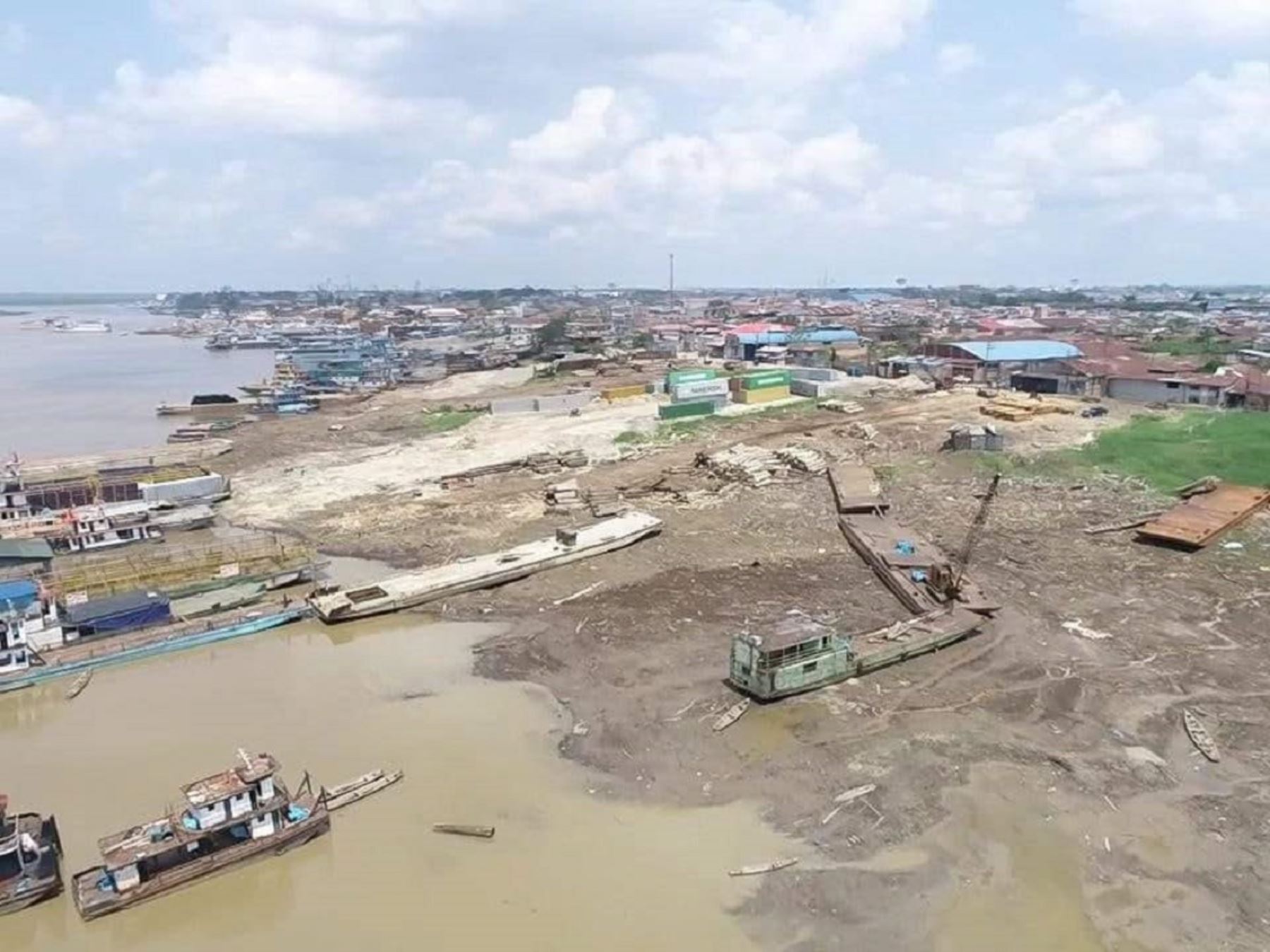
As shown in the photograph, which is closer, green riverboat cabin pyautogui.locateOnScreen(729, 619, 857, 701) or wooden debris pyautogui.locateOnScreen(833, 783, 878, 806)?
wooden debris pyautogui.locateOnScreen(833, 783, 878, 806)

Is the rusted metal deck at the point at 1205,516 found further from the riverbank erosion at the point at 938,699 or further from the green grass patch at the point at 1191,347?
the green grass patch at the point at 1191,347

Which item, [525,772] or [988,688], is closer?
[525,772]

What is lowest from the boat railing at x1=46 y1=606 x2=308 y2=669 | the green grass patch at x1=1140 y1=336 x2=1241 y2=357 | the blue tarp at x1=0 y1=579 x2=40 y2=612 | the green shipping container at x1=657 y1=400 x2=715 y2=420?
the boat railing at x1=46 y1=606 x2=308 y2=669

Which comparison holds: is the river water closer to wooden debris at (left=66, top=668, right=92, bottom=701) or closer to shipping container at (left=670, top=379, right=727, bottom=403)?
shipping container at (left=670, top=379, right=727, bottom=403)

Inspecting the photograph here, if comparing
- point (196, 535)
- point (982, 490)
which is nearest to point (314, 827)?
point (196, 535)

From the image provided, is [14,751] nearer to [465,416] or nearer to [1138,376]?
[465,416]

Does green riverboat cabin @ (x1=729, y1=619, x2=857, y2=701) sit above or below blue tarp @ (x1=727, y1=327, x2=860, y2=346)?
below

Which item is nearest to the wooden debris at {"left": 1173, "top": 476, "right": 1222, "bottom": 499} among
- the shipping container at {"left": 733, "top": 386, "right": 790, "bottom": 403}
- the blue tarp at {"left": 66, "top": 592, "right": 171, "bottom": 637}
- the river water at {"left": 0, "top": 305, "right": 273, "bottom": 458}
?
the shipping container at {"left": 733, "top": 386, "right": 790, "bottom": 403}

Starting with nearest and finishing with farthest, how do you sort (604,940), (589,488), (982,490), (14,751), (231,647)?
(604,940), (14,751), (231,647), (982,490), (589,488)
